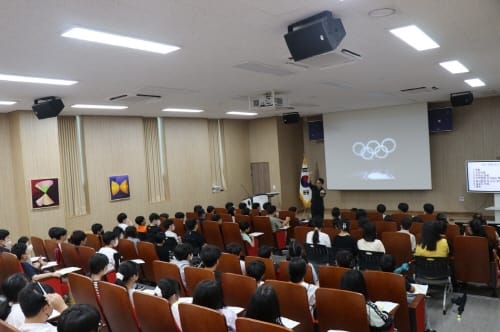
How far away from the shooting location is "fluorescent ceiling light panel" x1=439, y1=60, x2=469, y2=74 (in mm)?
6086

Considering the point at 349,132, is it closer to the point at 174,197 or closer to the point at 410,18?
the point at 174,197

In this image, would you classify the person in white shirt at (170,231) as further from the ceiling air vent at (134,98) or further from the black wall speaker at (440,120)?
the black wall speaker at (440,120)

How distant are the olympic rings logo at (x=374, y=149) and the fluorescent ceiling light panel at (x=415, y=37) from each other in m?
7.69

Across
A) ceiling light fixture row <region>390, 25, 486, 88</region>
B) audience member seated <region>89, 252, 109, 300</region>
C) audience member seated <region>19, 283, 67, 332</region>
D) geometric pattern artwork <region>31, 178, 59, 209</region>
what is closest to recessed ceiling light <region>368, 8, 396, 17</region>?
ceiling light fixture row <region>390, 25, 486, 88</region>

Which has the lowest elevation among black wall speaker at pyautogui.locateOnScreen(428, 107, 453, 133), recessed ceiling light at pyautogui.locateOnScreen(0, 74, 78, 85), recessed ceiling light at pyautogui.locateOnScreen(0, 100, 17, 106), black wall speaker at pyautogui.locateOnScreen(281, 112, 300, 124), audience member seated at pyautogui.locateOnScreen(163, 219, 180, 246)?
audience member seated at pyautogui.locateOnScreen(163, 219, 180, 246)

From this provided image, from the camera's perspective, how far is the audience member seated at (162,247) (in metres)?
5.96

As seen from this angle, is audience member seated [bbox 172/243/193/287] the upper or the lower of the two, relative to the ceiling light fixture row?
lower

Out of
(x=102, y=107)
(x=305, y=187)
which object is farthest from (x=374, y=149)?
(x=102, y=107)

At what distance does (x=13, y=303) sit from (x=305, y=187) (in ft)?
36.7

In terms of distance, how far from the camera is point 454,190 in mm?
11992

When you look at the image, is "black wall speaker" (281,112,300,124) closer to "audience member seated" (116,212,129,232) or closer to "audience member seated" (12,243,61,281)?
"audience member seated" (116,212,129,232)

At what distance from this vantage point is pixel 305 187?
1389 centimetres

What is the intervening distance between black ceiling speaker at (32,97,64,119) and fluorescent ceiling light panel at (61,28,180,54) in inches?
Answer: 135

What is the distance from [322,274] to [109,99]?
5.62 metres
